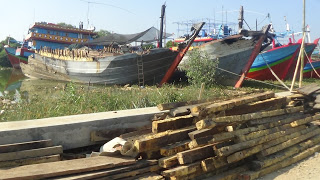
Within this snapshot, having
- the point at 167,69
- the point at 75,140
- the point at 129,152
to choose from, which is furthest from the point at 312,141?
the point at 167,69

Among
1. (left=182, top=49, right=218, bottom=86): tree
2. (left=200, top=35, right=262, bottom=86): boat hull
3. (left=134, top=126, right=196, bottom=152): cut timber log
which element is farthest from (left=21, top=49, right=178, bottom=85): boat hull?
(left=134, top=126, right=196, bottom=152): cut timber log

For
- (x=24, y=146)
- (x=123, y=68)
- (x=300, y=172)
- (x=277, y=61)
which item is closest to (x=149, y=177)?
(x=24, y=146)

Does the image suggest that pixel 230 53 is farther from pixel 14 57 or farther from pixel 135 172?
pixel 14 57

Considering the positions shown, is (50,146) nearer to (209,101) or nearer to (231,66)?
(209,101)

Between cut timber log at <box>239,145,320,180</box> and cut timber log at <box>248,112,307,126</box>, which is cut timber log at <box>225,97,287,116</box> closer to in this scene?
cut timber log at <box>248,112,307,126</box>

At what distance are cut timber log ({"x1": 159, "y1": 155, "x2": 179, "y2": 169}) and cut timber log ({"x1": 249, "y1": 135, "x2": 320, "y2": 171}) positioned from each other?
47.0 inches

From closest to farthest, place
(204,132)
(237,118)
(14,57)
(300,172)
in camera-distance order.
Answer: (204,132)
(237,118)
(300,172)
(14,57)

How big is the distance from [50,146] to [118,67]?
44.9 feet

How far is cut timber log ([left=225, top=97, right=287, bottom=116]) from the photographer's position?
4629 mm

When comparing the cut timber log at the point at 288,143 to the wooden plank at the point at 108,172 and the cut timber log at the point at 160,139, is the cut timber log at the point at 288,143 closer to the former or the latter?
the cut timber log at the point at 160,139

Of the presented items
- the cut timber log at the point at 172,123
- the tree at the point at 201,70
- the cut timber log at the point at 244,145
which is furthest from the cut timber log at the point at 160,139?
the tree at the point at 201,70

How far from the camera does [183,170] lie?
348 centimetres

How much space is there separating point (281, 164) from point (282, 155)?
15 cm

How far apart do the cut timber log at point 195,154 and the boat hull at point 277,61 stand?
16.2 meters
